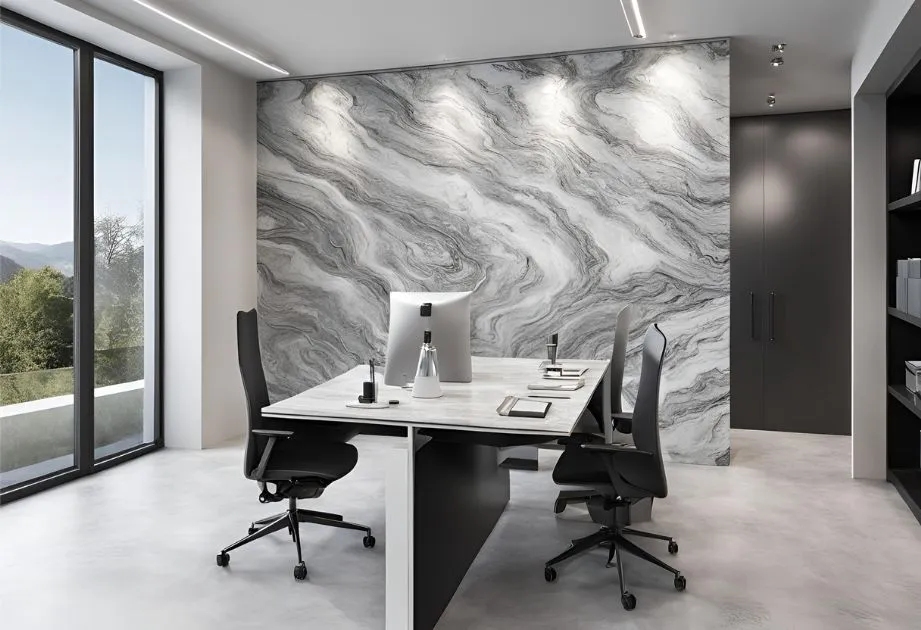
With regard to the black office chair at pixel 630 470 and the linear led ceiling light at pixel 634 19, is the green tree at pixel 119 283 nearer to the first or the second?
the black office chair at pixel 630 470

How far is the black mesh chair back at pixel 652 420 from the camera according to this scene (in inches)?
111

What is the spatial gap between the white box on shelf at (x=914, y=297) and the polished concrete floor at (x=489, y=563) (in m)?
1.15

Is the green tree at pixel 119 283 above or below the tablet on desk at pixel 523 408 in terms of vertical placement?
above

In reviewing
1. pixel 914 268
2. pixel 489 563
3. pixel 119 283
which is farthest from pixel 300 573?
pixel 914 268

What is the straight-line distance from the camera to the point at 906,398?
13.7 ft

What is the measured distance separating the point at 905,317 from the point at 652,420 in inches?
91.5

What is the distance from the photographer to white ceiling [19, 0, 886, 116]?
4.40 metres

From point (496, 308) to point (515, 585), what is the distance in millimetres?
2793

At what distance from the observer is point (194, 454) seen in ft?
17.5

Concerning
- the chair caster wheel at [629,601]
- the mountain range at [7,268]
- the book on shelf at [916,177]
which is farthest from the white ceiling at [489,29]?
the chair caster wheel at [629,601]

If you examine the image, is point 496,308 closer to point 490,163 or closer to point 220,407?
point 490,163

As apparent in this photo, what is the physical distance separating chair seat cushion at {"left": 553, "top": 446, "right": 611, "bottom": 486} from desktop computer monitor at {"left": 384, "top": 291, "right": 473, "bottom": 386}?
733 mm

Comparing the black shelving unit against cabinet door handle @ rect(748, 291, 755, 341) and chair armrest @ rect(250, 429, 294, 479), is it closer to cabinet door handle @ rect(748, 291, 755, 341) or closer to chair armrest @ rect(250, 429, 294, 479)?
cabinet door handle @ rect(748, 291, 755, 341)

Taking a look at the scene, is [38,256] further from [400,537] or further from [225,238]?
[400,537]
